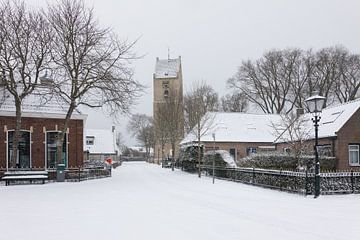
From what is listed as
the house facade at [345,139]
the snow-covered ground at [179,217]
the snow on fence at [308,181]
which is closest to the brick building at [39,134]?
the snow-covered ground at [179,217]

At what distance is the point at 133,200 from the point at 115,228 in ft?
19.7

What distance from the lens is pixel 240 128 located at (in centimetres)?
4900

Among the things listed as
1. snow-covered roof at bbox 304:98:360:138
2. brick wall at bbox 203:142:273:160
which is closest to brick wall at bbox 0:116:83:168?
brick wall at bbox 203:142:273:160

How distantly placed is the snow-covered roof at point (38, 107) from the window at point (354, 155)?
20.6m

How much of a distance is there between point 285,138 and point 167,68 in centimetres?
5727

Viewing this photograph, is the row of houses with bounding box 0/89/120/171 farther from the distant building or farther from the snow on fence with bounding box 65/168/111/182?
the distant building

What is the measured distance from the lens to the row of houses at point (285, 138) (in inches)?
1200

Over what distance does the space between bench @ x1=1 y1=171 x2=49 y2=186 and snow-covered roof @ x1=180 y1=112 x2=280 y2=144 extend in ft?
72.6

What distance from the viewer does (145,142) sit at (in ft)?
314

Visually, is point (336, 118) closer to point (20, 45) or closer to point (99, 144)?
point (20, 45)

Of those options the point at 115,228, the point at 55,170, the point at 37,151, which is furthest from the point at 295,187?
the point at 37,151

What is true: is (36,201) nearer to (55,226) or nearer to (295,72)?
(55,226)

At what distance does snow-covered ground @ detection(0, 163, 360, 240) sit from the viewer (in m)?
9.58

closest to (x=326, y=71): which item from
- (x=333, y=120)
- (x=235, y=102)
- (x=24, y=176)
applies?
(x=235, y=102)
